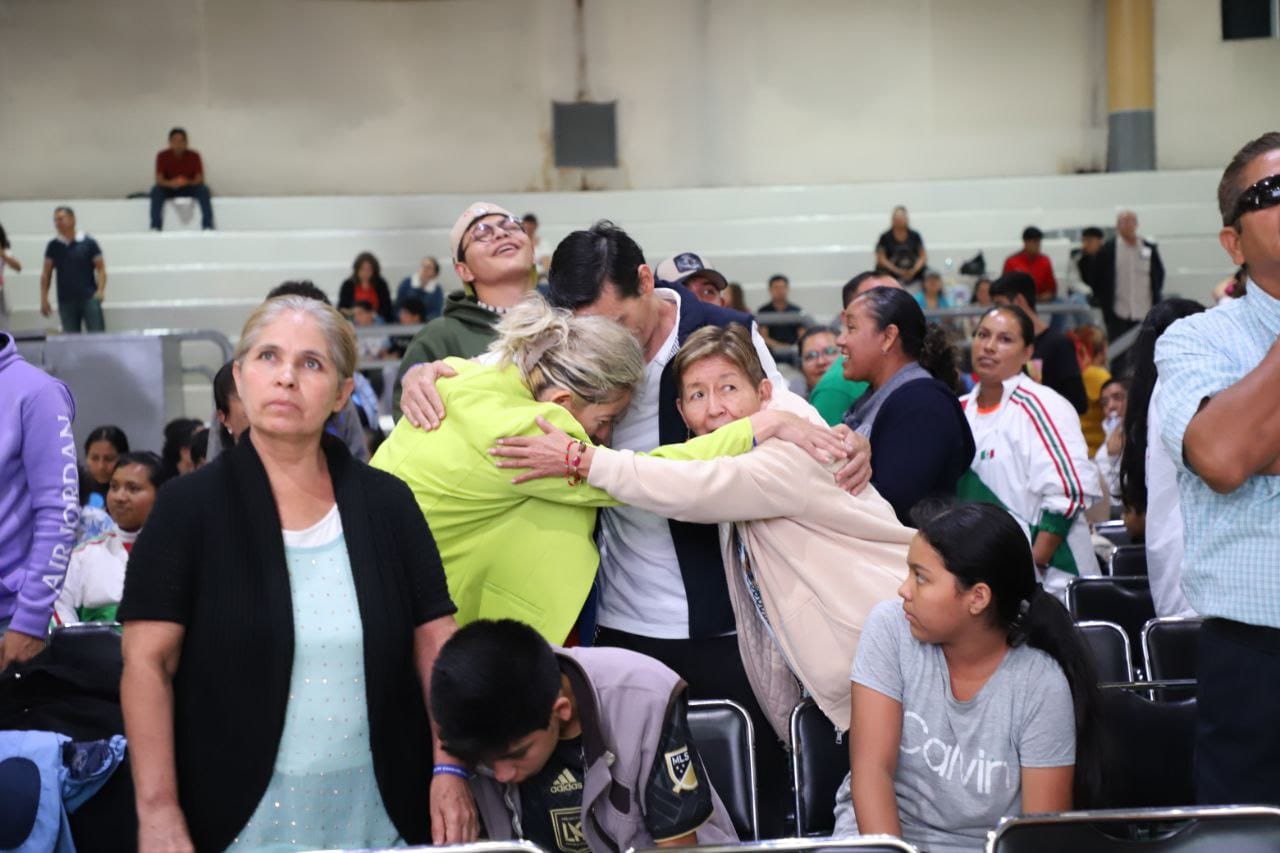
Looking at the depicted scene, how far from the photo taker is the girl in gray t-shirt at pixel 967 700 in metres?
2.47

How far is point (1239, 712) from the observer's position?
2.10 metres

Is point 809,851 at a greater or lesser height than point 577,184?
lesser

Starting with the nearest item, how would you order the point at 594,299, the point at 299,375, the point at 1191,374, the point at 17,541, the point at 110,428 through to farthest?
the point at 1191,374 → the point at 299,375 → the point at 594,299 → the point at 17,541 → the point at 110,428

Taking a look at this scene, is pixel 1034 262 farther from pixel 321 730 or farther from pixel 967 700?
pixel 321 730

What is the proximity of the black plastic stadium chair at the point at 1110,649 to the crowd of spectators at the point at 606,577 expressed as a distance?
369 millimetres

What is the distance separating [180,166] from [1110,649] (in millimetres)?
12204

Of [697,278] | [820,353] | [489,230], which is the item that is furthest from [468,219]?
[820,353]

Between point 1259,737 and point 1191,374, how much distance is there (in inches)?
20.4

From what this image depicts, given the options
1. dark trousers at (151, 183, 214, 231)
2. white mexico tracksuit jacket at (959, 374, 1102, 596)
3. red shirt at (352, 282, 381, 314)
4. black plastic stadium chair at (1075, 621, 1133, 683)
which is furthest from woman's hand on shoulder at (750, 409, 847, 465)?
dark trousers at (151, 183, 214, 231)

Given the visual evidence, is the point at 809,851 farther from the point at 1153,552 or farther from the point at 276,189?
the point at 276,189

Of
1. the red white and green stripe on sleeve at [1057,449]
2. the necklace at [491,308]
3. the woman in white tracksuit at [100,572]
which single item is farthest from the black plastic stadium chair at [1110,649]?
the woman in white tracksuit at [100,572]

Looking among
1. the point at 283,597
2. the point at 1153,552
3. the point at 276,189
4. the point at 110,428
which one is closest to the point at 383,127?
the point at 276,189

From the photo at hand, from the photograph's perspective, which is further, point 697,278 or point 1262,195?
point 697,278

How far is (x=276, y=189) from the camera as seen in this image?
49.3ft
